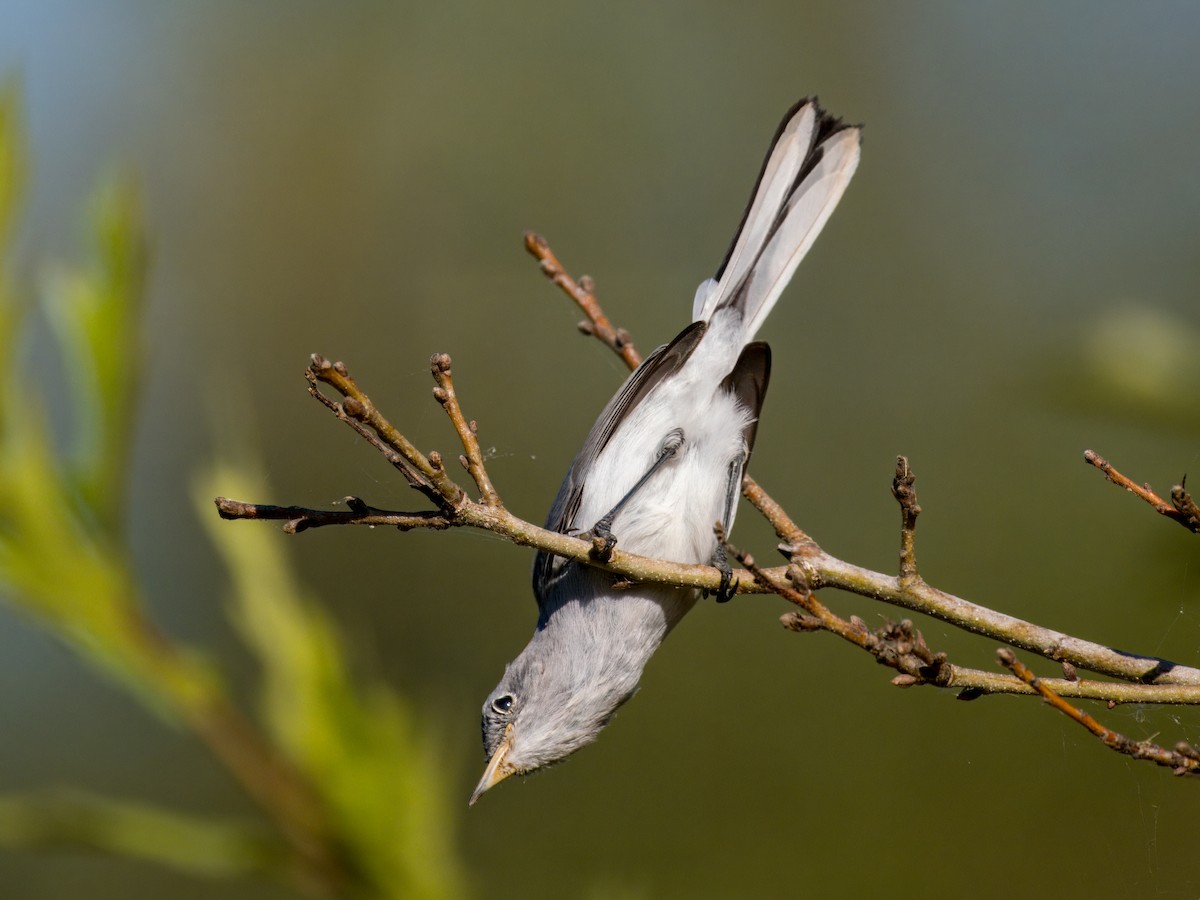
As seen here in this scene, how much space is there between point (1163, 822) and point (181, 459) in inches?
175

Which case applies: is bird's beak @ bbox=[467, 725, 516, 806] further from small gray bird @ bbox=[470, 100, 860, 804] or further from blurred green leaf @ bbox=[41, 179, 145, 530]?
blurred green leaf @ bbox=[41, 179, 145, 530]

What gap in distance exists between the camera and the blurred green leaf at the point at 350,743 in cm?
142

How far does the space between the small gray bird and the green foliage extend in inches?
19.5

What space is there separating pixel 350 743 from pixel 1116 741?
96 centimetres

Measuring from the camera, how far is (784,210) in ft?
6.79

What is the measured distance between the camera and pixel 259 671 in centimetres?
475

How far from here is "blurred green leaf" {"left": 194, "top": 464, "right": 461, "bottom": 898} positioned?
1.42m

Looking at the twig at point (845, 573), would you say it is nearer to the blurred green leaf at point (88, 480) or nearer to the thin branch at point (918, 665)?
the thin branch at point (918, 665)

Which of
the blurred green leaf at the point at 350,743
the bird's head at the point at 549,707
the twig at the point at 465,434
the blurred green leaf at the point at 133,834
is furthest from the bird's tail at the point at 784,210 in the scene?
the blurred green leaf at the point at 133,834

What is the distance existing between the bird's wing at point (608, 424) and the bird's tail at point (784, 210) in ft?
0.34

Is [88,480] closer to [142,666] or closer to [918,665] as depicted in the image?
[142,666]

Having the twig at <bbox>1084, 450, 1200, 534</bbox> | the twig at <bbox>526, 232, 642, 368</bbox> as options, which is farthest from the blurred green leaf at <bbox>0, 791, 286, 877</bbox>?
the twig at <bbox>1084, 450, 1200, 534</bbox>

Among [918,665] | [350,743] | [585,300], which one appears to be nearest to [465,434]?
[350,743]

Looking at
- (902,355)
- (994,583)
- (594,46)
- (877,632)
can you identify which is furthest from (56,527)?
(594,46)
